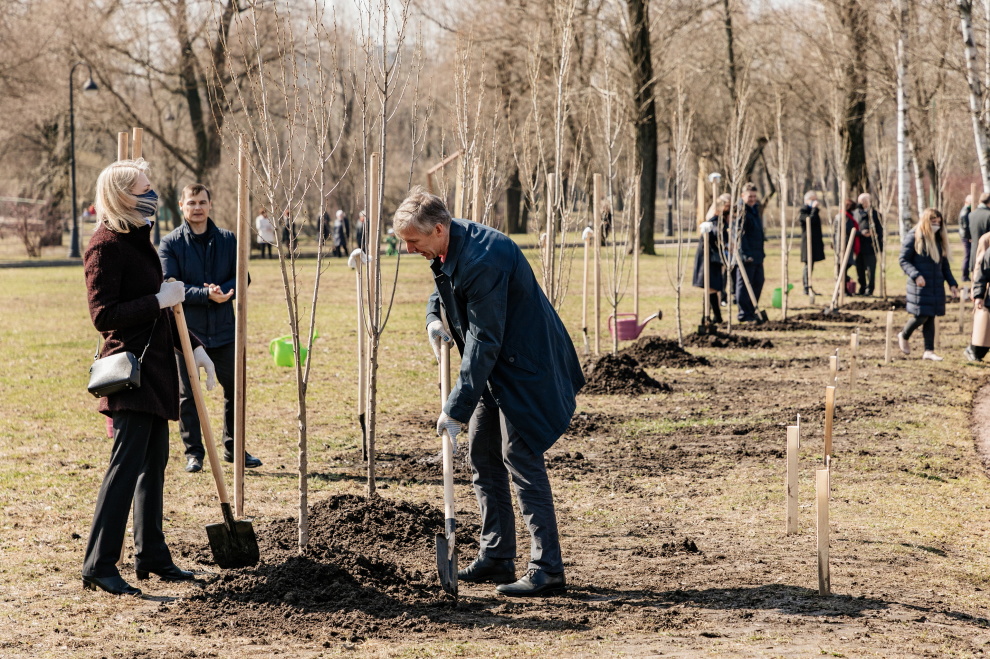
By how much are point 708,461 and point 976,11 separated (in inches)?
603

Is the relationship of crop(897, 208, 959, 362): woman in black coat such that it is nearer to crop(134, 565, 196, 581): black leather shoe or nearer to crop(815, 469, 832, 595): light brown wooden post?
crop(815, 469, 832, 595): light brown wooden post

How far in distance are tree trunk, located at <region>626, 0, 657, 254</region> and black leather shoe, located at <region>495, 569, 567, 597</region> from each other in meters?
19.4

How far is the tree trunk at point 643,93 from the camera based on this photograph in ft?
80.9

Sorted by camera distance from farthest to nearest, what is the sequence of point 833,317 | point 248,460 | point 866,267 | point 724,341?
point 866,267 < point 833,317 < point 724,341 < point 248,460

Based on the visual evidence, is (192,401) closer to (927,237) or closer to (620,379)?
(620,379)

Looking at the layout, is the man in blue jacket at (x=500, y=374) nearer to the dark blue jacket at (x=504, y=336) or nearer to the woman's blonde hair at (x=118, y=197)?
the dark blue jacket at (x=504, y=336)

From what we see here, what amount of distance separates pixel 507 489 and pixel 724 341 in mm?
8584

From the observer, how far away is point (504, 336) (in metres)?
4.42

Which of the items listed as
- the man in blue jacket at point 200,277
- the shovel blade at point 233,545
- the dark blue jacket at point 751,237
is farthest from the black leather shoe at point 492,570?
the dark blue jacket at point 751,237

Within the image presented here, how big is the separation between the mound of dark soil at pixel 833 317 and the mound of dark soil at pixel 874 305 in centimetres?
138

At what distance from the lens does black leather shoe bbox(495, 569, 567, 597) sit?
4.57m

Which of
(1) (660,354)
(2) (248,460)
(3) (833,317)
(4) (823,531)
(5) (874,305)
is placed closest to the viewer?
(4) (823,531)

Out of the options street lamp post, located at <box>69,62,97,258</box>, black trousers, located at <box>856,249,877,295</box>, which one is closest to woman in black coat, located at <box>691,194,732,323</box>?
black trousers, located at <box>856,249,877,295</box>

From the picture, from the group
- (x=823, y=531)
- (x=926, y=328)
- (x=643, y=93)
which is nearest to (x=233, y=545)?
(x=823, y=531)
